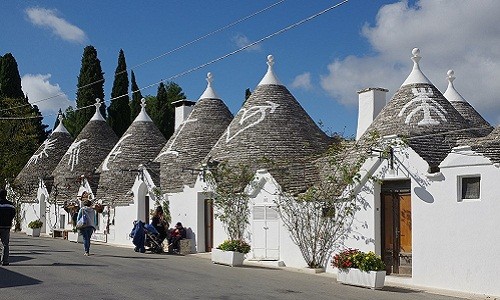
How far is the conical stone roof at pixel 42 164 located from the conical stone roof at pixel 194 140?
13083 millimetres

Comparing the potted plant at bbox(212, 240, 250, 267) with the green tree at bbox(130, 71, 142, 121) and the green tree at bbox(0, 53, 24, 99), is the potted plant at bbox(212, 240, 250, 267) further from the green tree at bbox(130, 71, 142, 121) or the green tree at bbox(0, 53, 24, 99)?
the green tree at bbox(0, 53, 24, 99)

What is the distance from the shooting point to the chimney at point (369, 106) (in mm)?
24188

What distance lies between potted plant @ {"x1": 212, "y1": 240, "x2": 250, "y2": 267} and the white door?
140 centimetres

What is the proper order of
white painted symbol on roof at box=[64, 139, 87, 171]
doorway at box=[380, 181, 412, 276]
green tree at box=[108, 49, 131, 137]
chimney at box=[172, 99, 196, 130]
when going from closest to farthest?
doorway at box=[380, 181, 412, 276]
chimney at box=[172, 99, 196, 130]
white painted symbol on roof at box=[64, 139, 87, 171]
green tree at box=[108, 49, 131, 137]

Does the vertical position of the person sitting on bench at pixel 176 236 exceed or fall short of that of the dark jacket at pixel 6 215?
it falls short

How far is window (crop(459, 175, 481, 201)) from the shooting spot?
46.7 feet

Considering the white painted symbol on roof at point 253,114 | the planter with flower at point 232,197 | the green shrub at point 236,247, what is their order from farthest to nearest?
the white painted symbol on roof at point 253,114
the planter with flower at point 232,197
the green shrub at point 236,247

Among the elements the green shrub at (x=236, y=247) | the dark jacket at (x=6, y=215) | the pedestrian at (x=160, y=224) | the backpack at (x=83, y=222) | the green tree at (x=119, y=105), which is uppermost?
the green tree at (x=119, y=105)

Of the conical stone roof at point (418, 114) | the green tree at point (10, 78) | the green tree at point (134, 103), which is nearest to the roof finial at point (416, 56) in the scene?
the conical stone roof at point (418, 114)

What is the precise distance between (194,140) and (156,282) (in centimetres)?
1448

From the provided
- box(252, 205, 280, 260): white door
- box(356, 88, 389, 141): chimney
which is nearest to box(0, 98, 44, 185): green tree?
box(356, 88, 389, 141): chimney

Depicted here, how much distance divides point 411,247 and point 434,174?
2169 mm

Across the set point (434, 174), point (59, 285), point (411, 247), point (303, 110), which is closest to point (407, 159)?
point (434, 174)

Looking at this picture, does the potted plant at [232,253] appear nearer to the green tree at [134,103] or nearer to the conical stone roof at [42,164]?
the conical stone roof at [42,164]
